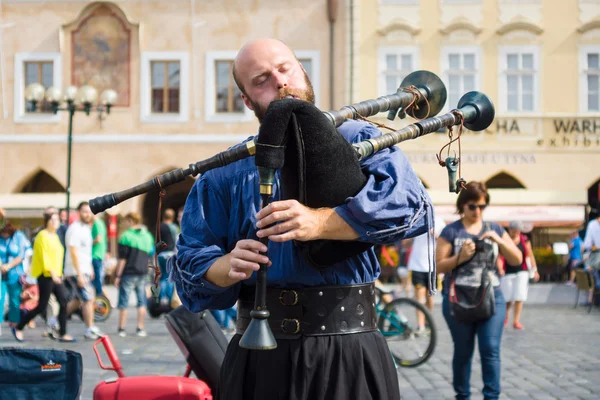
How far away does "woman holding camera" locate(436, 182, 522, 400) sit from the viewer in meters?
6.57

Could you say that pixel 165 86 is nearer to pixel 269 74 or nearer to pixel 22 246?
pixel 22 246

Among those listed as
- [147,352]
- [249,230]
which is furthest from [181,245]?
[147,352]

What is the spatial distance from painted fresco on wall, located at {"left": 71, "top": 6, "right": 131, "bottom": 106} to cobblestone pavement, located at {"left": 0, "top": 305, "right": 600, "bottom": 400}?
13.8m

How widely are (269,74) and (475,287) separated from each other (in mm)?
4264

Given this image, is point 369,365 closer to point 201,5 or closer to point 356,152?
point 356,152

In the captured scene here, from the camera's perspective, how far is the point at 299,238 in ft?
7.89

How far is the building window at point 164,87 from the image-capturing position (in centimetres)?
2689

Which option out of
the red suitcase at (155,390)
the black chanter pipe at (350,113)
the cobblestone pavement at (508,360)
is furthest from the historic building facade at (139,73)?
the black chanter pipe at (350,113)

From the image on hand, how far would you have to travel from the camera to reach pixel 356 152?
2.50m

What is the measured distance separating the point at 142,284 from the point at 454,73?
619 inches

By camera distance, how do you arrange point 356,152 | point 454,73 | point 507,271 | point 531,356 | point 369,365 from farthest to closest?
point 454,73, point 507,271, point 531,356, point 369,365, point 356,152

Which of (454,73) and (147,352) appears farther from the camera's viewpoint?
(454,73)

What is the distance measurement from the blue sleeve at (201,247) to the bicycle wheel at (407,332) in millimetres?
6440

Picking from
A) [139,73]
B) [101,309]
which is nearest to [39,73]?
[139,73]
